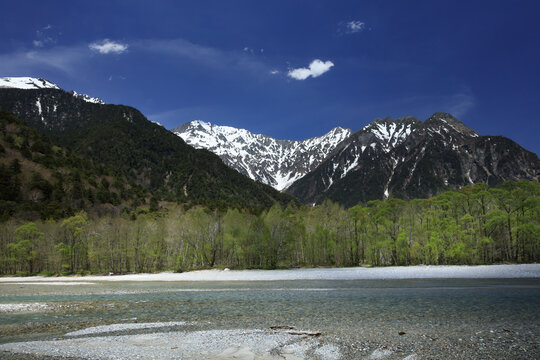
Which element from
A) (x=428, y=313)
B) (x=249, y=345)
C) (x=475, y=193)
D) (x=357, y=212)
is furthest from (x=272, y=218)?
(x=249, y=345)

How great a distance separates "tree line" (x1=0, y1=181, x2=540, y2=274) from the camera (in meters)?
76.5

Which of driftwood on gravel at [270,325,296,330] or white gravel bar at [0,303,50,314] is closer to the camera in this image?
driftwood on gravel at [270,325,296,330]

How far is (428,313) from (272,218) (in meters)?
69.2

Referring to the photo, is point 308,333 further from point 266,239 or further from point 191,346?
point 266,239

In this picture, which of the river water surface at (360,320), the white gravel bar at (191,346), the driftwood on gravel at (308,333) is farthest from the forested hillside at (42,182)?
the driftwood on gravel at (308,333)

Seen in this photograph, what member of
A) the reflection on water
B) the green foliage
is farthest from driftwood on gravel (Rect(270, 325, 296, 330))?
the green foliage

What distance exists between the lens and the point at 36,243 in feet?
289

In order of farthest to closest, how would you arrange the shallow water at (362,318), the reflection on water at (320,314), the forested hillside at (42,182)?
the forested hillside at (42,182), the reflection on water at (320,314), the shallow water at (362,318)

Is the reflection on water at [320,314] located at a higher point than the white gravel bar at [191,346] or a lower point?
lower

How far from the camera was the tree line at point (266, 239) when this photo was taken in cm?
7650

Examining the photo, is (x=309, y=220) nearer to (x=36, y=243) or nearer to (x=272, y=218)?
(x=272, y=218)

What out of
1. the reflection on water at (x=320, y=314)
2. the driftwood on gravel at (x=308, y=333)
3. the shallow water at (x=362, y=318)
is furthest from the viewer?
the reflection on water at (x=320, y=314)

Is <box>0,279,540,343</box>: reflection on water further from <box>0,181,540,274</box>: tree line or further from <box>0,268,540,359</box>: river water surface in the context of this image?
<box>0,181,540,274</box>: tree line

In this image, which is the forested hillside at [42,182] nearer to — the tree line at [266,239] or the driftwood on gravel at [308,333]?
the tree line at [266,239]
